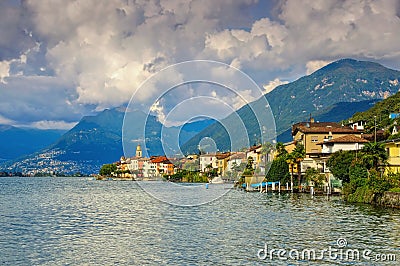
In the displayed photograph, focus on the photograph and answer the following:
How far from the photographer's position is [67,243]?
29.2 metres

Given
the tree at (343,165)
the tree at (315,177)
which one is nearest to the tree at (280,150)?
the tree at (315,177)

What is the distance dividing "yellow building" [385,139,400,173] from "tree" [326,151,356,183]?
6583 millimetres

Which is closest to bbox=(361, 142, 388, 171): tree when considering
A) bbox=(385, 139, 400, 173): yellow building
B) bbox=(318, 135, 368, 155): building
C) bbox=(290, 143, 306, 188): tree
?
bbox=(385, 139, 400, 173): yellow building

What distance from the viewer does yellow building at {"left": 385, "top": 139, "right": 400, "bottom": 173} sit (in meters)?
53.4

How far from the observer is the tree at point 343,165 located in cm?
6333

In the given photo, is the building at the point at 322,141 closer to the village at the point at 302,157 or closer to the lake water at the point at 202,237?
the village at the point at 302,157

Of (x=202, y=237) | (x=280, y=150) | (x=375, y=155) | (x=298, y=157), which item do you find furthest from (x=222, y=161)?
(x=202, y=237)

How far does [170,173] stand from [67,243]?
4208 inches

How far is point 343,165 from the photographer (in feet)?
210

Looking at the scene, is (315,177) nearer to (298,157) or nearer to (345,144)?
(298,157)

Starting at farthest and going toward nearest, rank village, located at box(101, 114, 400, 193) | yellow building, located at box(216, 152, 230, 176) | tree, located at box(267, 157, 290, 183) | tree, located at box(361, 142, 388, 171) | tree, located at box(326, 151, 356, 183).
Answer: tree, located at box(267, 157, 290, 183) → yellow building, located at box(216, 152, 230, 176) → village, located at box(101, 114, 400, 193) → tree, located at box(326, 151, 356, 183) → tree, located at box(361, 142, 388, 171)

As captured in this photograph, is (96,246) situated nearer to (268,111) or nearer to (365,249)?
(365,249)

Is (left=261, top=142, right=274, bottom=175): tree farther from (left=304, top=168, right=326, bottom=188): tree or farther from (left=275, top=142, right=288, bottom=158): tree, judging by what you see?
(left=304, top=168, right=326, bottom=188): tree

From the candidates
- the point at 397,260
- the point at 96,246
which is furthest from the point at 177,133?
the point at 397,260
